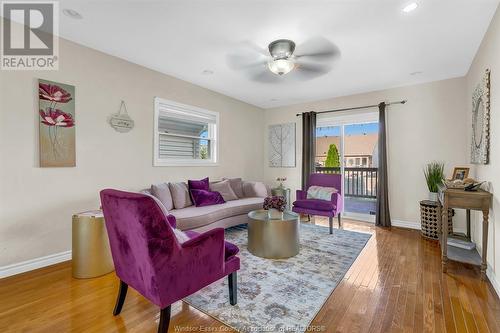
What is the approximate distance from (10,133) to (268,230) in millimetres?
2939

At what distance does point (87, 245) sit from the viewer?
2.35m

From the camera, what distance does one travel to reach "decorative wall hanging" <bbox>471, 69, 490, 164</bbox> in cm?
245

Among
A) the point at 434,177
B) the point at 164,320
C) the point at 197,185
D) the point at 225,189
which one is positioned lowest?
the point at 164,320

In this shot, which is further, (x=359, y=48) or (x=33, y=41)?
(x=359, y=48)

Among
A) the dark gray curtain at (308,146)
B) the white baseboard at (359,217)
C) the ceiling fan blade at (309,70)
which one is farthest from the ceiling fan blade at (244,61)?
the white baseboard at (359,217)

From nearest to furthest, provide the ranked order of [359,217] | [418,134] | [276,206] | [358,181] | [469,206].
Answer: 1. [469,206]
2. [276,206]
3. [418,134]
4. [359,217]
5. [358,181]

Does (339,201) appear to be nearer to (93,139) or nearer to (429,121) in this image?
(429,121)

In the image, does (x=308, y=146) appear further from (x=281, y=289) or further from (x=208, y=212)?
(x=281, y=289)

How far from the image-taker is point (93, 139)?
2.97m

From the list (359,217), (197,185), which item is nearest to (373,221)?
(359,217)

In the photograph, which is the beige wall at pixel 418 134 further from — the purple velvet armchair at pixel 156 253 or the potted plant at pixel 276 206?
the purple velvet armchair at pixel 156 253

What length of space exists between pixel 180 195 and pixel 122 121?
134cm

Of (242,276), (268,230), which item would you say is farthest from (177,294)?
(268,230)

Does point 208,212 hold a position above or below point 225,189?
below
